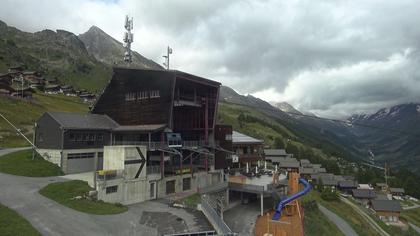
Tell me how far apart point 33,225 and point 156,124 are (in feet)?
90.2

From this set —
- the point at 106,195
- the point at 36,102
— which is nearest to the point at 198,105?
the point at 106,195

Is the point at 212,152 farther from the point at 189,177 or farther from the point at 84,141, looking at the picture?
the point at 84,141

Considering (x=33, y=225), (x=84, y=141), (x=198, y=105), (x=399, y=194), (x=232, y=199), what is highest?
(x=198, y=105)

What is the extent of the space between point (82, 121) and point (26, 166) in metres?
11.1

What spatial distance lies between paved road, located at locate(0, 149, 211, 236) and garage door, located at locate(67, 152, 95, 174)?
9.13 m

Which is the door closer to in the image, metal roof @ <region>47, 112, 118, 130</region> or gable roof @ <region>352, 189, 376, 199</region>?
metal roof @ <region>47, 112, 118, 130</region>

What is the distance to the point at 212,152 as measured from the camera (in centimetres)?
5941

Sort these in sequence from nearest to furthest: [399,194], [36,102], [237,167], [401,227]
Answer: [237,167]
[401,227]
[36,102]
[399,194]

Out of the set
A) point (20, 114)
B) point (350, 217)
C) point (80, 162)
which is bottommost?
point (350, 217)

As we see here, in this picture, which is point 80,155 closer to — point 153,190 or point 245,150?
point 153,190

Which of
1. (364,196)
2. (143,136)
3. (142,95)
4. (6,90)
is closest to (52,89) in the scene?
(6,90)

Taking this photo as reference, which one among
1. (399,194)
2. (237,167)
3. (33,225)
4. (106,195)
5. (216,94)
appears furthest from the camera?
(399,194)

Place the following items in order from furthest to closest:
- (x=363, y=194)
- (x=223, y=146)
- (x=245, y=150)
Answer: (x=363, y=194) → (x=245, y=150) → (x=223, y=146)

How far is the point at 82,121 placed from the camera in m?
51.9
